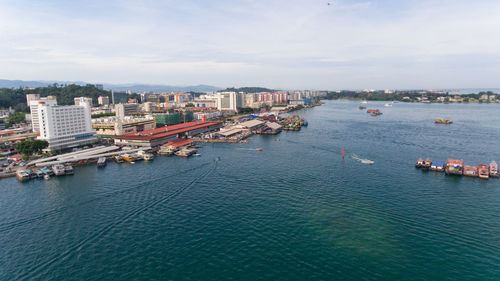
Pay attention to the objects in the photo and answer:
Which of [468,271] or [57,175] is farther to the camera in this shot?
[57,175]

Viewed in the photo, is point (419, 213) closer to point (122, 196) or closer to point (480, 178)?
point (480, 178)

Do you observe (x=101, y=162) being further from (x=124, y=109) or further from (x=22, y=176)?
(x=124, y=109)

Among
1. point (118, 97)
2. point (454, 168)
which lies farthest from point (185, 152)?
point (118, 97)

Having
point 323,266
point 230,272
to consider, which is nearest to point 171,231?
point 230,272

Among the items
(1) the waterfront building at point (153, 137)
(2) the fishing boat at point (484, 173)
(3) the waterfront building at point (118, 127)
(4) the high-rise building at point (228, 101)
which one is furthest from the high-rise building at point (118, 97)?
(2) the fishing boat at point (484, 173)

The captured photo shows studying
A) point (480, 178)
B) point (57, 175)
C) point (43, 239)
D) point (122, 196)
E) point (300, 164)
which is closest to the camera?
point (43, 239)

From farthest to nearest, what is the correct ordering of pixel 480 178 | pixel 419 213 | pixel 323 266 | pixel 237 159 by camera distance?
pixel 237 159 < pixel 480 178 < pixel 419 213 < pixel 323 266

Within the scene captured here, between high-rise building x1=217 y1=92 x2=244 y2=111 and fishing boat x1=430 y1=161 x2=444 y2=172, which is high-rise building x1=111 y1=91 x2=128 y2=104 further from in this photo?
fishing boat x1=430 y1=161 x2=444 y2=172
